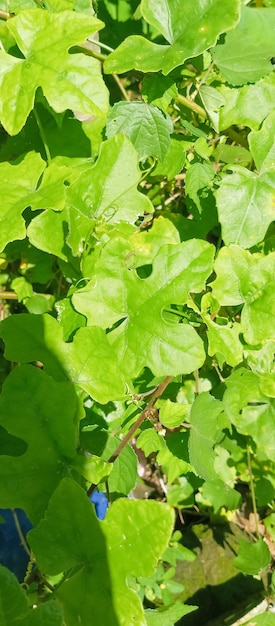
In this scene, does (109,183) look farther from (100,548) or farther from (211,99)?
(100,548)

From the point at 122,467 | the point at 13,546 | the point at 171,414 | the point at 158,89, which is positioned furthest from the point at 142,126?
the point at 13,546

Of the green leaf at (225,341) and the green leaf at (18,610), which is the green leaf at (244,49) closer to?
the green leaf at (225,341)

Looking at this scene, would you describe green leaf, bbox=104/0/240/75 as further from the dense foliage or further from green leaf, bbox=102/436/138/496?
green leaf, bbox=102/436/138/496

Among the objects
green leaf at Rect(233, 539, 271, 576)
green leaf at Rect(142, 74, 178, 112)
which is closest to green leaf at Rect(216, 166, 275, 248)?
green leaf at Rect(142, 74, 178, 112)

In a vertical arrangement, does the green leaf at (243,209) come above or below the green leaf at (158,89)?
below

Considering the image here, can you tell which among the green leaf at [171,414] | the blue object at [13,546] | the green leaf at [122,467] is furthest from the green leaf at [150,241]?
the blue object at [13,546]

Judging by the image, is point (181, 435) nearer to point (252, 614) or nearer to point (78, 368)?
point (78, 368)
